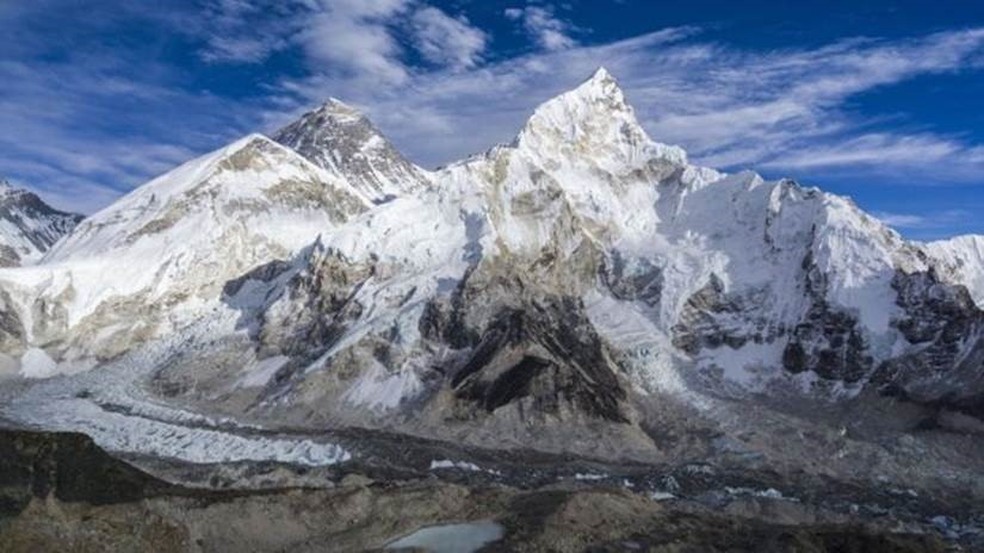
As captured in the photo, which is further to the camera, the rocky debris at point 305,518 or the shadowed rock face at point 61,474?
the shadowed rock face at point 61,474

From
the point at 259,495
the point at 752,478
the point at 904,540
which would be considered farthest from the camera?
the point at 752,478

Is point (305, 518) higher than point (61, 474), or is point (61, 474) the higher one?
point (61, 474)

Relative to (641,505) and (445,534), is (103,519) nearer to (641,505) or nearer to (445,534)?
(445,534)

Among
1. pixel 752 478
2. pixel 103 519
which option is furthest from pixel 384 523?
pixel 752 478

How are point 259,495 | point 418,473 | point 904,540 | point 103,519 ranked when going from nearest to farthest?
point 103,519 → point 904,540 → point 259,495 → point 418,473

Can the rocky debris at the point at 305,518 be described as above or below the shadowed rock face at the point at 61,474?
below

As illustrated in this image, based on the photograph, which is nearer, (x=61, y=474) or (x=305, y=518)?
(x=61, y=474)

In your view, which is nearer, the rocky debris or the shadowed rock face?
the rocky debris

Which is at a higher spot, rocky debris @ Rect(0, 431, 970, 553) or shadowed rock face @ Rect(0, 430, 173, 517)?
shadowed rock face @ Rect(0, 430, 173, 517)

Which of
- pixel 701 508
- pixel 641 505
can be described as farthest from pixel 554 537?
pixel 701 508

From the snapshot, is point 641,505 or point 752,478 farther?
point 752,478
